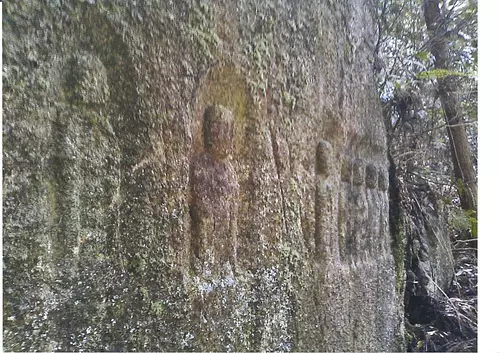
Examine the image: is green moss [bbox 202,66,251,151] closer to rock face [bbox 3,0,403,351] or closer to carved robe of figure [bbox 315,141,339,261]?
rock face [bbox 3,0,403,351]

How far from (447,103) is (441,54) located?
221mm

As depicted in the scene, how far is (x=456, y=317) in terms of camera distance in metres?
1.72

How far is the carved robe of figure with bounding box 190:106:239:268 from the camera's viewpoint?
944 millimetres

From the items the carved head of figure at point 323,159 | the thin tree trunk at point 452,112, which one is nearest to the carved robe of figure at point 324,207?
the carved head of figure at point 323,159

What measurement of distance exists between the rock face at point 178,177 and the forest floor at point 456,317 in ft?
1.73

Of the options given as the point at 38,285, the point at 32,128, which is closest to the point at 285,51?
the point at 32,128

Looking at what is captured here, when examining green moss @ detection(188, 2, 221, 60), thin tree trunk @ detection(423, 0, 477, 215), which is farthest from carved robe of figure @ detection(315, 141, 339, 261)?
thin tree trunk @ detection(423, 0, 477, 215)

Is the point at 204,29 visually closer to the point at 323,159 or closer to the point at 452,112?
the point at 323,159

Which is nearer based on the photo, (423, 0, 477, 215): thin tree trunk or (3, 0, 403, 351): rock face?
(3, 0, 403, 351): rock face

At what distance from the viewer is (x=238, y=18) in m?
1.04

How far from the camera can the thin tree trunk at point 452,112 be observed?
1.68 m

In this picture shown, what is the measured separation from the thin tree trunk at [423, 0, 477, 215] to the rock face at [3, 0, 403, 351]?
0.64 meters

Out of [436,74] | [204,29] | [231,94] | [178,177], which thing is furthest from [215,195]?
[436,74]

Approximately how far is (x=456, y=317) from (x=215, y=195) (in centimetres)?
135
